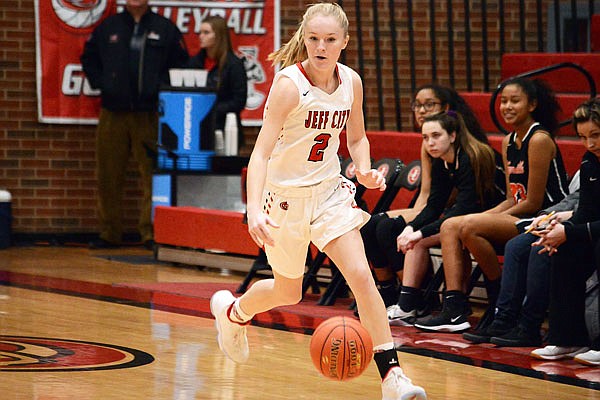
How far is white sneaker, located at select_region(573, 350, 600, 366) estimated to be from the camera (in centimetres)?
520

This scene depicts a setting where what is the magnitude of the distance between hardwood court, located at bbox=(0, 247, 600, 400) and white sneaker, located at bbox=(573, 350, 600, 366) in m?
0.11

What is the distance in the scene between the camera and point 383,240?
6.48 m

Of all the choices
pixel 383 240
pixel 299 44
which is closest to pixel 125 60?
pixel 383 240

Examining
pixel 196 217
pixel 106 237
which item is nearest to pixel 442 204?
pixel 196 217

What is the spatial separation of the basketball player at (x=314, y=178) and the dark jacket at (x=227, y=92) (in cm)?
443

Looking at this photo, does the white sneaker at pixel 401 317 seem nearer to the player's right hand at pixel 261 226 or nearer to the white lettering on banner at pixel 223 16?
the player's right hand at pixel 261 226

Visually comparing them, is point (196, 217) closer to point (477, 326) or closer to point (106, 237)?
point (106, 237)

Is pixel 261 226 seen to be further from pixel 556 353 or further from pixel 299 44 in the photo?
→ pixel 556 353

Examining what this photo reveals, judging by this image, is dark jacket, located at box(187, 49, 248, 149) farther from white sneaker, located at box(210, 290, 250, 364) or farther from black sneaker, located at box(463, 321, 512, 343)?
white sneaker, located at box(210, 290, 250, 364)

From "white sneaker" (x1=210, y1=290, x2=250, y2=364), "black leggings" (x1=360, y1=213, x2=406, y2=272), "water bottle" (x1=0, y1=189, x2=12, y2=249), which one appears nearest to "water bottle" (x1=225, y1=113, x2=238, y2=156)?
"water bottle" (x1=0, y1=189, x2=12, y2=249)

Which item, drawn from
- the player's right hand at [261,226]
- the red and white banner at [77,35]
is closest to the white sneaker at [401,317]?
the player's right hand at [261,226]

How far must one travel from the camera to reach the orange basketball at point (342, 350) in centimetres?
421

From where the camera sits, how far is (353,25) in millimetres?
10461

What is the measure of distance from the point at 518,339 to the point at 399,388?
5.34 feet
